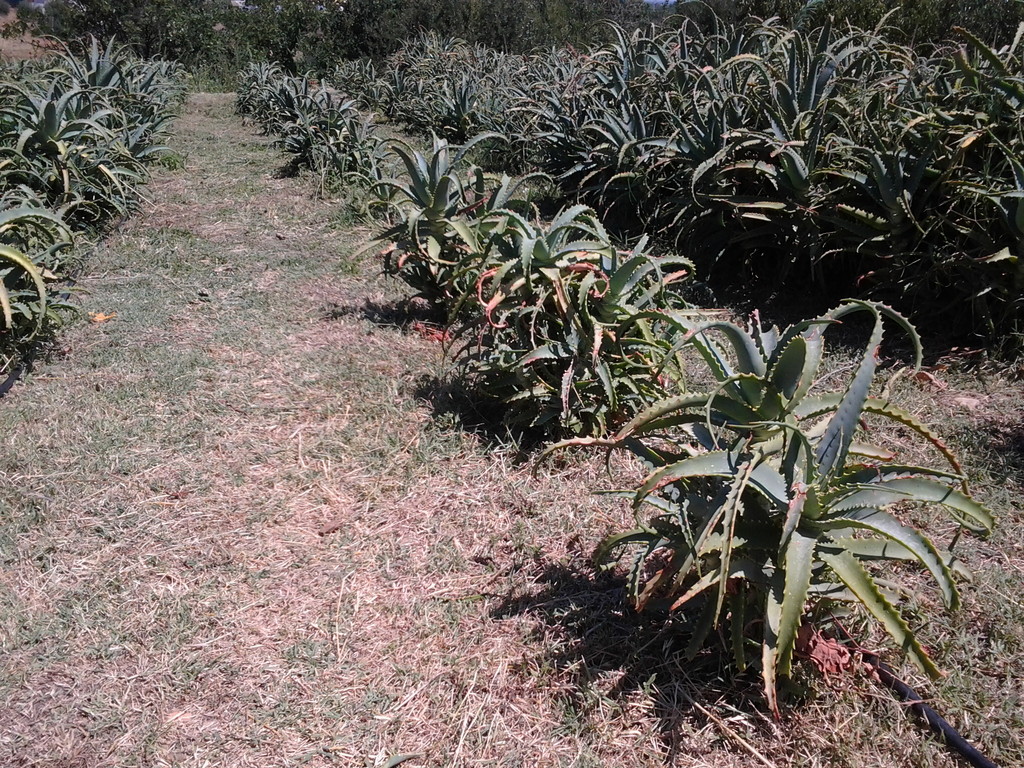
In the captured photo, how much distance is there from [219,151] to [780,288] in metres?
6.41

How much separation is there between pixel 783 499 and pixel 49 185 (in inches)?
210

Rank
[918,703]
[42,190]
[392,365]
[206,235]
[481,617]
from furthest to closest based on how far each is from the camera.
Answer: [206,235], [42,190], [392,365], [481,617], [918,703]

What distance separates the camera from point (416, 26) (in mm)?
16141

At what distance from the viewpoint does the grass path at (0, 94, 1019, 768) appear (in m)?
2.05

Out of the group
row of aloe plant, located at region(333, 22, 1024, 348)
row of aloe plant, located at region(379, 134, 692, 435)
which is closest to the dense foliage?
row of aloe plant, located at region(333, 22, 1024, 348)

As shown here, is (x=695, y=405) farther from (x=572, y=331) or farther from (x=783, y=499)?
(x=572, y=331)

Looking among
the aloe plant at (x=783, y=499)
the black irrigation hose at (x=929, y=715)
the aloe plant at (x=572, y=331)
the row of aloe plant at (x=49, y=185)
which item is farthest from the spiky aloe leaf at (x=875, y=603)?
the row of aloe plant at (x=49, y=185)

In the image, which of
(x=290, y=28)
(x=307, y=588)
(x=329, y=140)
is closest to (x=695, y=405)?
(x=307, y=588)

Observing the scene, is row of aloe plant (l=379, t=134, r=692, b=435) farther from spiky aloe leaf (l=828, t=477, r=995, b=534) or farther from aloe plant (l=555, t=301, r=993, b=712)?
spiky aloe leaf (l=828, t=477, r=995, b=534)

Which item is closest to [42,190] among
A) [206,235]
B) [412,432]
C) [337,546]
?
[206,235]

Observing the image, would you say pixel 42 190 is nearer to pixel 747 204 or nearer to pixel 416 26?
pixel 747 204

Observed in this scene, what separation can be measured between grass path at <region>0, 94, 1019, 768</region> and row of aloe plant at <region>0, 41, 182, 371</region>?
0.35 meters

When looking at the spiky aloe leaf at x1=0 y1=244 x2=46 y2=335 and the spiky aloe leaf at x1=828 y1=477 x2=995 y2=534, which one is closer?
the spiky aloe leaf at x1=828 y1=477 x2=995 y2=534

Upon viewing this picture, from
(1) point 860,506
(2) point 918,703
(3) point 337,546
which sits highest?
(1) point 860,506
